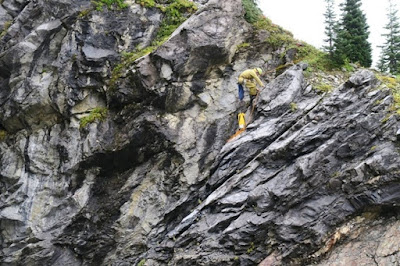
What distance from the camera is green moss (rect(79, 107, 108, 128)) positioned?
14.1 metres

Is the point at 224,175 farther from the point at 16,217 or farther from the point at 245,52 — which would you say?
the point at 16,217

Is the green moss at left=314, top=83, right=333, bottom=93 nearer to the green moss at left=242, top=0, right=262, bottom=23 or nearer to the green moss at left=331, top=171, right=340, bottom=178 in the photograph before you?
the green moss at left=331, top=171, right=340, bottom=178

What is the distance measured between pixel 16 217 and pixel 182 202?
6.24 meters

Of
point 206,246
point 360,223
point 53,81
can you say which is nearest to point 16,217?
point 53,81

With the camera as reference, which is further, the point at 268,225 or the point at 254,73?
the point at 254,73

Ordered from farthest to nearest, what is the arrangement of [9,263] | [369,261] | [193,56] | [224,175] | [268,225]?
[193,56], [9,263], [224,175], [268,225], [369,261]

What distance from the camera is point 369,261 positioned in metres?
8.80

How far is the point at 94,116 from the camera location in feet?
46.6

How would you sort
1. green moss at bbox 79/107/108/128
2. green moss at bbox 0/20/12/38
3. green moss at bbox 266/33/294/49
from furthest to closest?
1. green moss at bbox 0/20/12/38
2. green moss at bbox 266/33/294/49
3. green moss at bbox 79/107/108/128

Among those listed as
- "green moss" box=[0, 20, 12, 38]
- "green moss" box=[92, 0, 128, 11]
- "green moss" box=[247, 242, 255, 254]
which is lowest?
"green moss" box=[247, 242, 255, 254]

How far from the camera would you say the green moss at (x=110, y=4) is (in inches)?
632

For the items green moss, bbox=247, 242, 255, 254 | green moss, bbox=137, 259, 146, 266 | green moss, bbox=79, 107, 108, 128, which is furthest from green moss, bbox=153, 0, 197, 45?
green moss, bbox=247, 242, 255, 254

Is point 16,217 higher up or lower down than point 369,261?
higher up

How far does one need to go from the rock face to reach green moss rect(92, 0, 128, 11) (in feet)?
1.02
